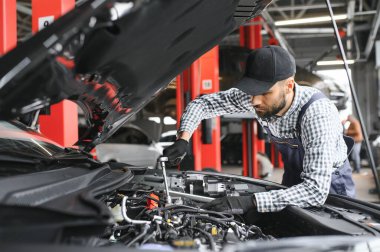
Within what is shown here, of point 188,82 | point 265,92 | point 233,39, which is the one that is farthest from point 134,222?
point 233,39

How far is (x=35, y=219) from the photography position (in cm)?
85

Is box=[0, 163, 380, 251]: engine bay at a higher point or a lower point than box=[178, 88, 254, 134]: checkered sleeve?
lower

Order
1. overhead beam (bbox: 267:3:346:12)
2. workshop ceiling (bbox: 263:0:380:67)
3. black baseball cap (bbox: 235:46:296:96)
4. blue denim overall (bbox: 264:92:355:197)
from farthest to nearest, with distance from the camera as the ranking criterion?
overhead beam (bbox: 267:3:346:12) < workshop ceiling (bbox: 263:0:380:67) < blue denim overall (bbox: 264:92:355:197) < black baseball cap (bbox: 235:46:296:96)

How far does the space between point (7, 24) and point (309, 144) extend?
254 centimetres

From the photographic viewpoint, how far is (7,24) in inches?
119

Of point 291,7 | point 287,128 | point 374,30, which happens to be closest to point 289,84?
point 287,128

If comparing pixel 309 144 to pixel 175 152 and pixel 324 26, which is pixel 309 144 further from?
pixel 324 26

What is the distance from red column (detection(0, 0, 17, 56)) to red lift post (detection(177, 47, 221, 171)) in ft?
5.66

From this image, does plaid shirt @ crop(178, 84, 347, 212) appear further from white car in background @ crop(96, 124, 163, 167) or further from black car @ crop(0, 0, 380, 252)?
white car in background @ crop(96, 124, 163, 167)

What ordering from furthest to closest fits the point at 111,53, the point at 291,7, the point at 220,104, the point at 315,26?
the point at 315,26
the point at 291,7
the point at 220,104
the point at 111,53

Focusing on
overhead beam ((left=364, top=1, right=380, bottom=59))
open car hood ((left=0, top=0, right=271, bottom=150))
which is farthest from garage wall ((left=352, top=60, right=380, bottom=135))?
open car hood ((left=0, top=0, right=271, bottom=150))

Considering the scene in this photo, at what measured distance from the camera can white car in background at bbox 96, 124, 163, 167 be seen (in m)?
6.37

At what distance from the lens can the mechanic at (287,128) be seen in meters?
1.65

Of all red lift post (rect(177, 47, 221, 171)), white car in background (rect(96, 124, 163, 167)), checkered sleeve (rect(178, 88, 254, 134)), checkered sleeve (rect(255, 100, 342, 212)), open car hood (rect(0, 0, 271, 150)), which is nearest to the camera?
open car hood (rect(0, 0, 271, 150))
